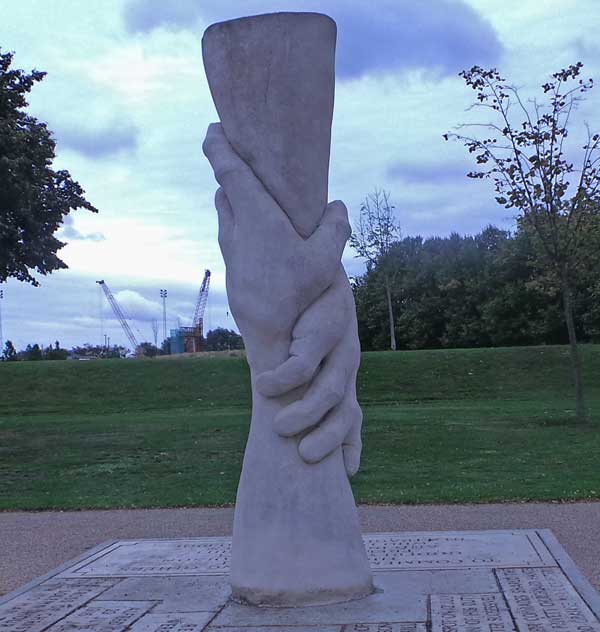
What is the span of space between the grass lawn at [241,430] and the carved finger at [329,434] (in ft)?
19.5

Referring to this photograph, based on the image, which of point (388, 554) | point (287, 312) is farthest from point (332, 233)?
point (388, 554)

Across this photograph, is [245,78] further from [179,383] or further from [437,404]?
[179,383]

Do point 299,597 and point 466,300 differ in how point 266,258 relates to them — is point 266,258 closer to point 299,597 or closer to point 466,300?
point 299,597

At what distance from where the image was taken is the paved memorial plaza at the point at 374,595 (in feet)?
20.7

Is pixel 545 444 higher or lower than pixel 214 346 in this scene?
lower

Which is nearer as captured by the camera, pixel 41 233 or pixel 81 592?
pixel 81 592

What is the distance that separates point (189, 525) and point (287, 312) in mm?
5332

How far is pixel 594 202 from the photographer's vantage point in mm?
20516

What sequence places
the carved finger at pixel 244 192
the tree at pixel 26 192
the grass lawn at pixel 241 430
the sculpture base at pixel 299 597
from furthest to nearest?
the tree at pixel 26 192
the grass lawn at pixel 241 430
the carved finger at pixel 244 192
the sculpture base at pixel 299 597

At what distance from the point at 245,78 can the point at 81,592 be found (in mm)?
4301

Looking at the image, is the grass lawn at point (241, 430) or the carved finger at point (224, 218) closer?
the carved finger at point (224, 218)

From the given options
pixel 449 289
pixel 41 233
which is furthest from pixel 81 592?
pixel 449 289

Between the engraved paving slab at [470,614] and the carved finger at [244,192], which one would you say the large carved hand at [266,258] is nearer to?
the carved finger at [244,192]

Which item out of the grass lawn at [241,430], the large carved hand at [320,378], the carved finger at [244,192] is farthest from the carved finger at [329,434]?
the grass lawn at [241,430]
